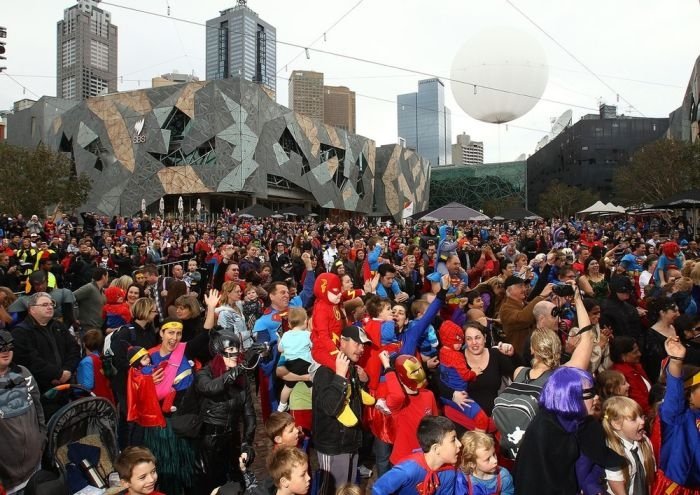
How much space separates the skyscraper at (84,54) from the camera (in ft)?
301

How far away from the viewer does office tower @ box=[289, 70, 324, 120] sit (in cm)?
6800

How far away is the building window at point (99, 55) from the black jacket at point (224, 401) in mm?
116171

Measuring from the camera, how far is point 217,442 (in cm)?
394

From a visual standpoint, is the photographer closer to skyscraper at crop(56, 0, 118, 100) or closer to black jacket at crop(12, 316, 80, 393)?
black jacket at crop(12, 316, 80, 393)

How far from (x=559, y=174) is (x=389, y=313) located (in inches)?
3520

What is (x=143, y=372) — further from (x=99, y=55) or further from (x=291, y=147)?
(x=99, y=55)

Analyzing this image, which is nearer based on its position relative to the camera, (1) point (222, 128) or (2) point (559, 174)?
(1) point (222, 128)

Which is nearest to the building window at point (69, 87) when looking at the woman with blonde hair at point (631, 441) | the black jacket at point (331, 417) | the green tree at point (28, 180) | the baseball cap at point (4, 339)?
the green tree at point (28, 180)

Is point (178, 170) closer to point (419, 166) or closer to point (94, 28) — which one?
point (419, 166)

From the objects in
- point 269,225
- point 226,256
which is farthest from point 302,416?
point 269,225

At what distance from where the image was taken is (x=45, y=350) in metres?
4.76

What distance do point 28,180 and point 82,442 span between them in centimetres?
3650

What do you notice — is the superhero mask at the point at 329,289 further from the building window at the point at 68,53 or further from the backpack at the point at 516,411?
the building window at the point at 68,53

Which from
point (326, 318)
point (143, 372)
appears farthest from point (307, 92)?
point (143, 372)
